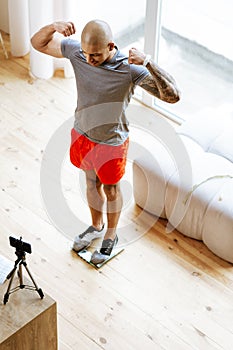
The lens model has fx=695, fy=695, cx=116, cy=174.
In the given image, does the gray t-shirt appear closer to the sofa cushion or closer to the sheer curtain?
the sofa cushion

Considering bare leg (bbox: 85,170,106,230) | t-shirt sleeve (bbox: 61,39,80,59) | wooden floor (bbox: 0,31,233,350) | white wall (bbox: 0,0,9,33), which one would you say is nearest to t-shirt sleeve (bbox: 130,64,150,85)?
t-shirt sleeve (bbox: 61,39,80,59)

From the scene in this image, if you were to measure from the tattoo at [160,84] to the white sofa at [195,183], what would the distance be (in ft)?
2.17

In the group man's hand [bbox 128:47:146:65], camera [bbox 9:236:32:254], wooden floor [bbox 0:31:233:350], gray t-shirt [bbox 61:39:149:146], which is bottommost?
wooden floor [bbox 0:31:233:350]

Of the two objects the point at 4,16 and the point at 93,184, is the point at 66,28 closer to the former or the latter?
the point at 93,184

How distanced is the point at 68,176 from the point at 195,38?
44.3 inches

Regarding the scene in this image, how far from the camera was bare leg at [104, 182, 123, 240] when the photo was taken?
3350 millimetres

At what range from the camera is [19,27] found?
4.82 metres

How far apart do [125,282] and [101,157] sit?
665 mm

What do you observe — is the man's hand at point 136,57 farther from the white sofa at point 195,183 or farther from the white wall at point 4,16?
the white wall at point 4,16

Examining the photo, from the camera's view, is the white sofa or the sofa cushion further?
the sofa cushion

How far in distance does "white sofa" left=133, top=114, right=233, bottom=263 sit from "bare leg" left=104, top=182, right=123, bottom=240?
268mm

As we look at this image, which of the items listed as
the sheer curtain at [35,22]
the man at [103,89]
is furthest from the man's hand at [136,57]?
the sheer curtain at [35,22]

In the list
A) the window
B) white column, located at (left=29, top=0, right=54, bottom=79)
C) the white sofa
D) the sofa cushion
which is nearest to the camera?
the white sofa

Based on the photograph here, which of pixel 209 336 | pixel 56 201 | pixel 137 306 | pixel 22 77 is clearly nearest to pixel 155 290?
pixel 137 306
